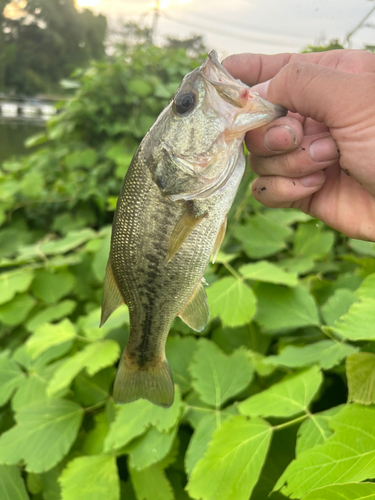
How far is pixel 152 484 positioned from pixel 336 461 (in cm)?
67

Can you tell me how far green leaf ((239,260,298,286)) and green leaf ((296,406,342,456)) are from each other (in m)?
0.44

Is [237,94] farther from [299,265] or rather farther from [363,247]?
[363,247]

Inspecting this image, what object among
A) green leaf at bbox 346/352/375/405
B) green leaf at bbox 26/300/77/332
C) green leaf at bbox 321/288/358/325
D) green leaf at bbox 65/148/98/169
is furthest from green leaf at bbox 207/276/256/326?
green leaf at bbox 65/148/98/169

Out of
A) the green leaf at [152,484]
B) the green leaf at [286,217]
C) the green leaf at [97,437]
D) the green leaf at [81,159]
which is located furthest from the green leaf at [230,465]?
the green leaf at [81,159]

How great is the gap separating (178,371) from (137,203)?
76 centimetres

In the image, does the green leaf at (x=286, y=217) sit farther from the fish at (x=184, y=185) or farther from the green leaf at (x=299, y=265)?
the fish at (x=184, y=185)

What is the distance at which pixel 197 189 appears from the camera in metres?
0.87

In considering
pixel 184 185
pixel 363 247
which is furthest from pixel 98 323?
pixel 363 247

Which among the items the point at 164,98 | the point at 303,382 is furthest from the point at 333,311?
the point at 164,98

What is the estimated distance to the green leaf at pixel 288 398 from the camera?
2.93ft

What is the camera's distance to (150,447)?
106cm

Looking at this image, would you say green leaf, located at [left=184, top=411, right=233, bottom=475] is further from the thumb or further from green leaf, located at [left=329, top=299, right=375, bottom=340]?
the thumb

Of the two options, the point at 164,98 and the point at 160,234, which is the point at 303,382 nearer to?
the point at 160,234

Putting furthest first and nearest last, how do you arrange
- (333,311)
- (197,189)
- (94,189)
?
(94,189)
(333,311)
(197,189)
